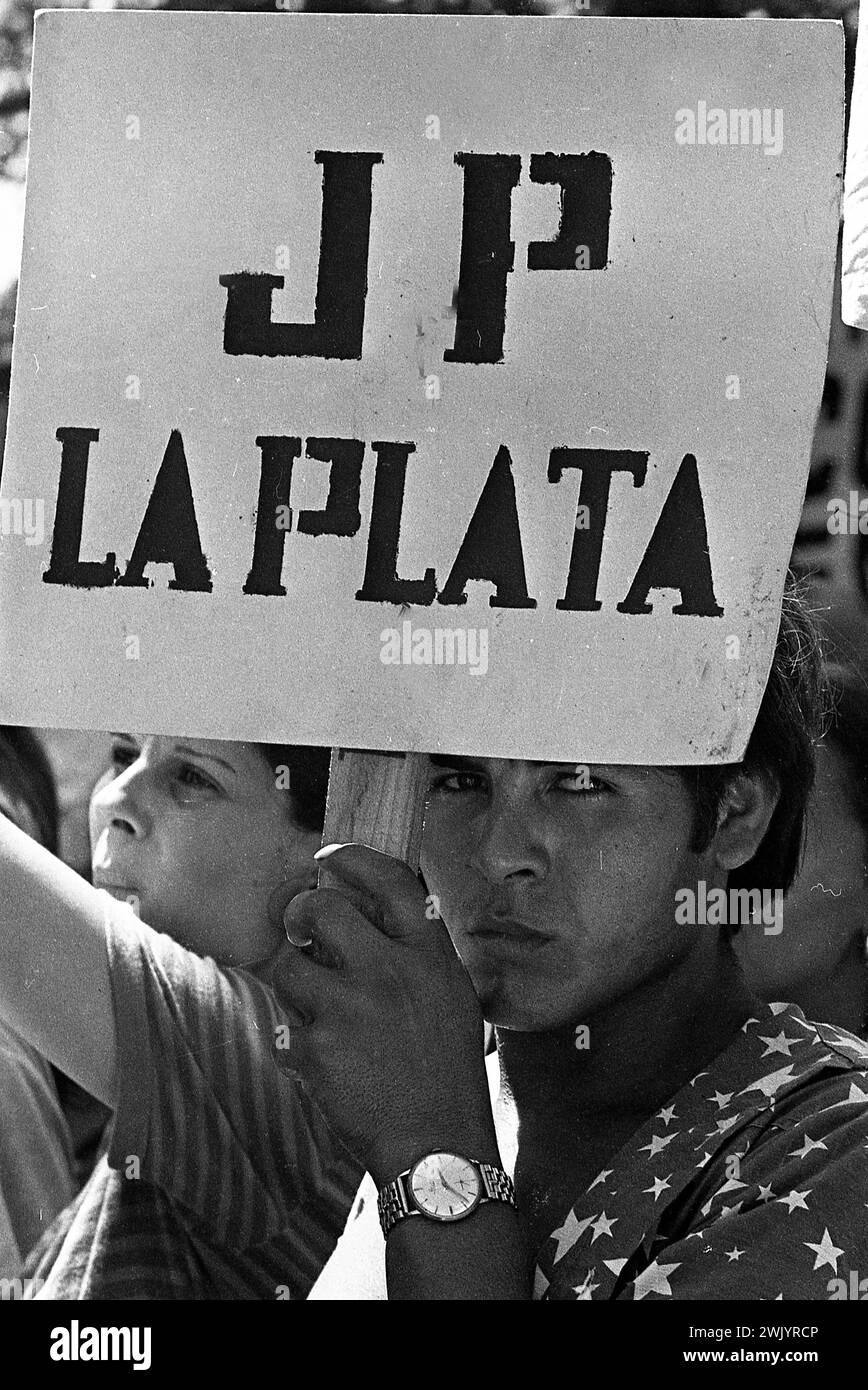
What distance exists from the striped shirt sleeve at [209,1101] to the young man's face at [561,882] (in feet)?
0.71

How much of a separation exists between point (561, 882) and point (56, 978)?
17.7 inches

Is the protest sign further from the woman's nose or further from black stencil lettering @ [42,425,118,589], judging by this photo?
the woman's nose

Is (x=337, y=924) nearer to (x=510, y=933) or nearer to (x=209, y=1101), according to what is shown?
(x=510, y=933)

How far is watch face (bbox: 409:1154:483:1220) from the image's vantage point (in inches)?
48.7

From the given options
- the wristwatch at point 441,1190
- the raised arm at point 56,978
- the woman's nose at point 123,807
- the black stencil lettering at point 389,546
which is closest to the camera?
the wristwatch at point 441,1190

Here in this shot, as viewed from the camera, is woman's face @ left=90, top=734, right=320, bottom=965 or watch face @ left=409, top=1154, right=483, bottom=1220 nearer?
watch face @ left=409, top=1154, right=483, bottom=1220

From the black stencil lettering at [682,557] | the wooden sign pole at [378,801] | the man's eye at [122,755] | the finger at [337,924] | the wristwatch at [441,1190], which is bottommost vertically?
the wristwatch at [441,1190]

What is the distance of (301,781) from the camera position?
5.12ft

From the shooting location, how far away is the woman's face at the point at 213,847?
1536 millimetres

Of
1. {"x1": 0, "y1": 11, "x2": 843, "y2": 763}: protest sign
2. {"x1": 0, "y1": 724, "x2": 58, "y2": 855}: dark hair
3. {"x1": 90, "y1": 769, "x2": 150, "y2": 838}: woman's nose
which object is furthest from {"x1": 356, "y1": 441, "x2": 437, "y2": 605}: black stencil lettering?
{"x1": 0, "y1": 724, "x2": 58, "y2": 855}: dark hair

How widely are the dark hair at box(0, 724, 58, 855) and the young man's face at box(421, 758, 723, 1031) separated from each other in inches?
17.8

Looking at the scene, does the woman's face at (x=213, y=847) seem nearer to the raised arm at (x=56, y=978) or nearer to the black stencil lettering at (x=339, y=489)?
the raised arm at (x=56, y=978)

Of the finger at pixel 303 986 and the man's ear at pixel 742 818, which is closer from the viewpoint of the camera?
the finger at pixel 303 986

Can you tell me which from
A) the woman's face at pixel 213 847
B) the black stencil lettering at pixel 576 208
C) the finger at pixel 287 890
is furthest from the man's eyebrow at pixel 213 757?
the black stencil lettering at pixel 576 208
